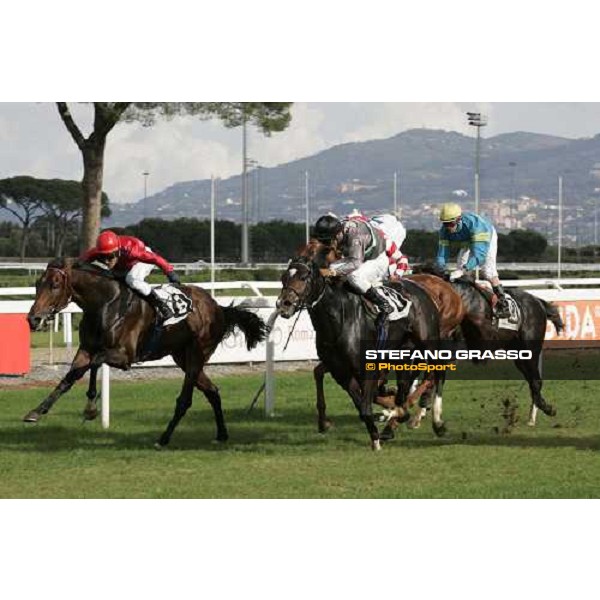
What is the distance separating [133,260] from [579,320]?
8.44m

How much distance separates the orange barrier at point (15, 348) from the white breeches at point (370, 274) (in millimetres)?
5784

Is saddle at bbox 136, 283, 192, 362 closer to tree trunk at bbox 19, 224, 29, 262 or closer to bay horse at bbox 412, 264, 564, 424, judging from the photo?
bay horse at bbox 412, 264, 564, 424

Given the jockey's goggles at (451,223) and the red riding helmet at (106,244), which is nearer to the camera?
the red riding helmet at (106,244)

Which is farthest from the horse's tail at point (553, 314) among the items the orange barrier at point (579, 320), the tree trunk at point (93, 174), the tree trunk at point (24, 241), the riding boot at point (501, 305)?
the tree trunk at point (24, 241)

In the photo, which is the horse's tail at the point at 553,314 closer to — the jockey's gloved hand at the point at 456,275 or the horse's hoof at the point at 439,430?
the jockey's gloved hand at the point at 456,275

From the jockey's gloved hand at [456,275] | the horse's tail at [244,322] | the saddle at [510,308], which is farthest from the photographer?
the saddle at [510,308]

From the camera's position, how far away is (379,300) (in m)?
8.70

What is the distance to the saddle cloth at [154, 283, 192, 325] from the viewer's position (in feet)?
29.5

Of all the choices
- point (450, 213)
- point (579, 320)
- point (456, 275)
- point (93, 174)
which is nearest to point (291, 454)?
point (456, 275)

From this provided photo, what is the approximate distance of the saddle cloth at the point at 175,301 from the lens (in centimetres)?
899

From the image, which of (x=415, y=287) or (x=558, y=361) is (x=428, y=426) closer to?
(x=415, y=287)

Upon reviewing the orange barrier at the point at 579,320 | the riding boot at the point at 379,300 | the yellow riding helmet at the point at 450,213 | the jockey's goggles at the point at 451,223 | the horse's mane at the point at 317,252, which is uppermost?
the yellow riding helmet at the point at 450,213

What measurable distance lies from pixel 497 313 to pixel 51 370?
6.04 meters

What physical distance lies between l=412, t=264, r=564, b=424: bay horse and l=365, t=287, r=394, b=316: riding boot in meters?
1.58
